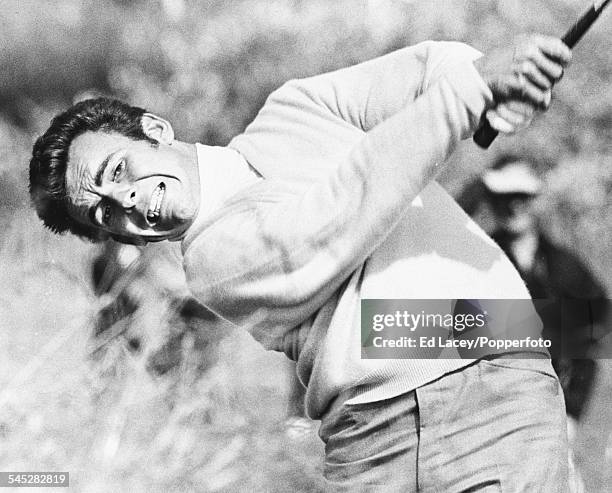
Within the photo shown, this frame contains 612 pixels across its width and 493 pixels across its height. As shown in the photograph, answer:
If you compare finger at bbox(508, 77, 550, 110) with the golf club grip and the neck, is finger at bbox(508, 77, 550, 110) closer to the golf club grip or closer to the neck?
the golf club grip

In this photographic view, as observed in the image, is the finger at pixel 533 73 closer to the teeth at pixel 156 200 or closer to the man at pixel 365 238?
the man at pixel 365 238

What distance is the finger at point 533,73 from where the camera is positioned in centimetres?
56

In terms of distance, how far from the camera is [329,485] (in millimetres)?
652

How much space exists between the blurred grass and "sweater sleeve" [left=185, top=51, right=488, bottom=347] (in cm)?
14

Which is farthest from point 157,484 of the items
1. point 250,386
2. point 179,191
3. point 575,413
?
point 575,413

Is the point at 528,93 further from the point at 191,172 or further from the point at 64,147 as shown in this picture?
the point at 64,147

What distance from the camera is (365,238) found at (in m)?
0.57

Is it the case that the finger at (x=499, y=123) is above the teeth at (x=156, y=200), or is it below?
above

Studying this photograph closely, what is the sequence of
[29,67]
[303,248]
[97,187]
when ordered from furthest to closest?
[29,67], [97,187], [303,248]

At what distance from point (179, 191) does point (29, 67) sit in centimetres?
25

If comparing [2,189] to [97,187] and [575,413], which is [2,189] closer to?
[97,187]

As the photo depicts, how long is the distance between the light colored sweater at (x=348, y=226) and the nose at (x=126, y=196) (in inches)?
2.2

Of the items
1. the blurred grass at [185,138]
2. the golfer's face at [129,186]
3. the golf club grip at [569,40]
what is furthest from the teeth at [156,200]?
the golf club grip at [569,40]

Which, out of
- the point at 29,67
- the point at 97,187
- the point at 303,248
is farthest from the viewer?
the point at 29,67
